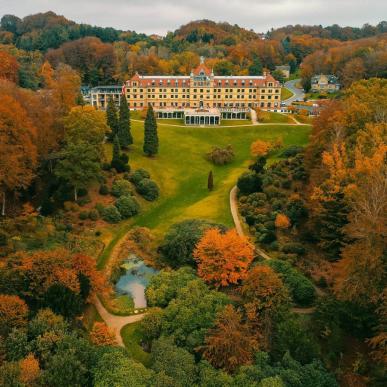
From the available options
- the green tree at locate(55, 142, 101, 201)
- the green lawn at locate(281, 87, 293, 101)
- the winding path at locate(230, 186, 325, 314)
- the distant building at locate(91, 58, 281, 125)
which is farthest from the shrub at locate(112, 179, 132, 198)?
the green lawn at locate(281, 87, 293, 101)

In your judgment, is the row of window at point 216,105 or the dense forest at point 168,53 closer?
the row of window at point 216,105

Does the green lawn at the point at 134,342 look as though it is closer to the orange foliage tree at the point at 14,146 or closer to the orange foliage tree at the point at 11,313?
the orange foliage tree at the point at 11,313

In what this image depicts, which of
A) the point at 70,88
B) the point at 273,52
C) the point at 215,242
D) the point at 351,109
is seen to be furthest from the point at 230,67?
the point at 215,242

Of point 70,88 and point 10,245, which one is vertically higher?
point 70,88

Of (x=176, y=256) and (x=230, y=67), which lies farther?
Result: (x=230, y=67)

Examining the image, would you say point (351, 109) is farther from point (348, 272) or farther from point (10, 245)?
point (10, 245)

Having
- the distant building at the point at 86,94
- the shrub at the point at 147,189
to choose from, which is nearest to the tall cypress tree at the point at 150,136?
the shrub at the point at 147,189

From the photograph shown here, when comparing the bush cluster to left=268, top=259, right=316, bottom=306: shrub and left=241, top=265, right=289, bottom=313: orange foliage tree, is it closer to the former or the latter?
left=268, top=259, right=316, bottom=306: shrub
